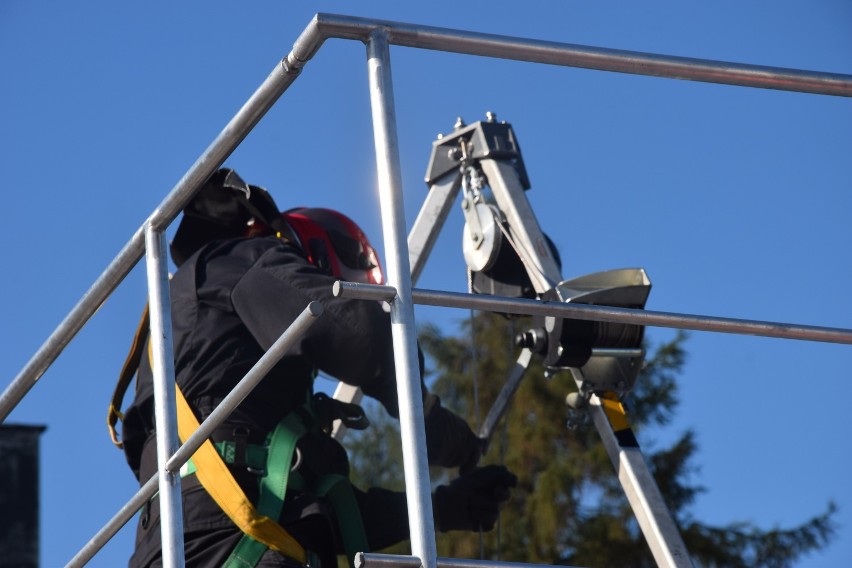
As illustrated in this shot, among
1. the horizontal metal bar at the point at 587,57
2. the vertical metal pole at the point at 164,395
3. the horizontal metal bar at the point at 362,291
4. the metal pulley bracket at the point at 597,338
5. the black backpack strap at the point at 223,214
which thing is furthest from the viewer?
the black backpack strap at the point at 223,214

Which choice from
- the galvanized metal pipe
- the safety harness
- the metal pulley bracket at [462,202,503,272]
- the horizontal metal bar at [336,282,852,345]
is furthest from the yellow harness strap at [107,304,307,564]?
the horizontal metal bar at [336,282,852,345]

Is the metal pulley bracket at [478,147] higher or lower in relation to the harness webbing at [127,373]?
higher

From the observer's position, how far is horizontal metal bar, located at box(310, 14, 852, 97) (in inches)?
86.7

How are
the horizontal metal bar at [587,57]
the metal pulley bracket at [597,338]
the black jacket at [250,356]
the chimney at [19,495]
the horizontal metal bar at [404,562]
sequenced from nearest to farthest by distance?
the horizontal metal bar at [404,562], the horizontal metal bar at [587,57], the black jacket at [250,356], the metal pulley bracket at [597,338], the chimney at [19,495]

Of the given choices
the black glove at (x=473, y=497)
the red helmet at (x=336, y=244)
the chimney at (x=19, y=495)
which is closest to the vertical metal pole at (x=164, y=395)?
the red helmet at (x=336, y=244)

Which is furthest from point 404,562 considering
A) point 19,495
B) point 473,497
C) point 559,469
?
point 19,495

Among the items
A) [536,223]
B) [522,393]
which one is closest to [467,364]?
[522,393]

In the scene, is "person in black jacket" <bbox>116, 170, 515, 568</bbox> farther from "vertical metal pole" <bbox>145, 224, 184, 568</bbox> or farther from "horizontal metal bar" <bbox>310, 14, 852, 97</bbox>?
"horizontal metal bar" <bbox>310, 14, 852, 97</bbox>

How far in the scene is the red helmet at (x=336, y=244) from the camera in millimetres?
3799

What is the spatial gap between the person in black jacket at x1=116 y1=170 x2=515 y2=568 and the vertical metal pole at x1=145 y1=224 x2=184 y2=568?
0.61 metres

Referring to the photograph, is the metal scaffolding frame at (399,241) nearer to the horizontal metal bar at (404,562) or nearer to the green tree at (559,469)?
the horizontal metal bar at (404,562)

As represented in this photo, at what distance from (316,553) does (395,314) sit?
1.40m

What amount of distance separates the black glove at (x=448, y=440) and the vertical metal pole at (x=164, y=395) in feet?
3.88

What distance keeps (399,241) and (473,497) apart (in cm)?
214
